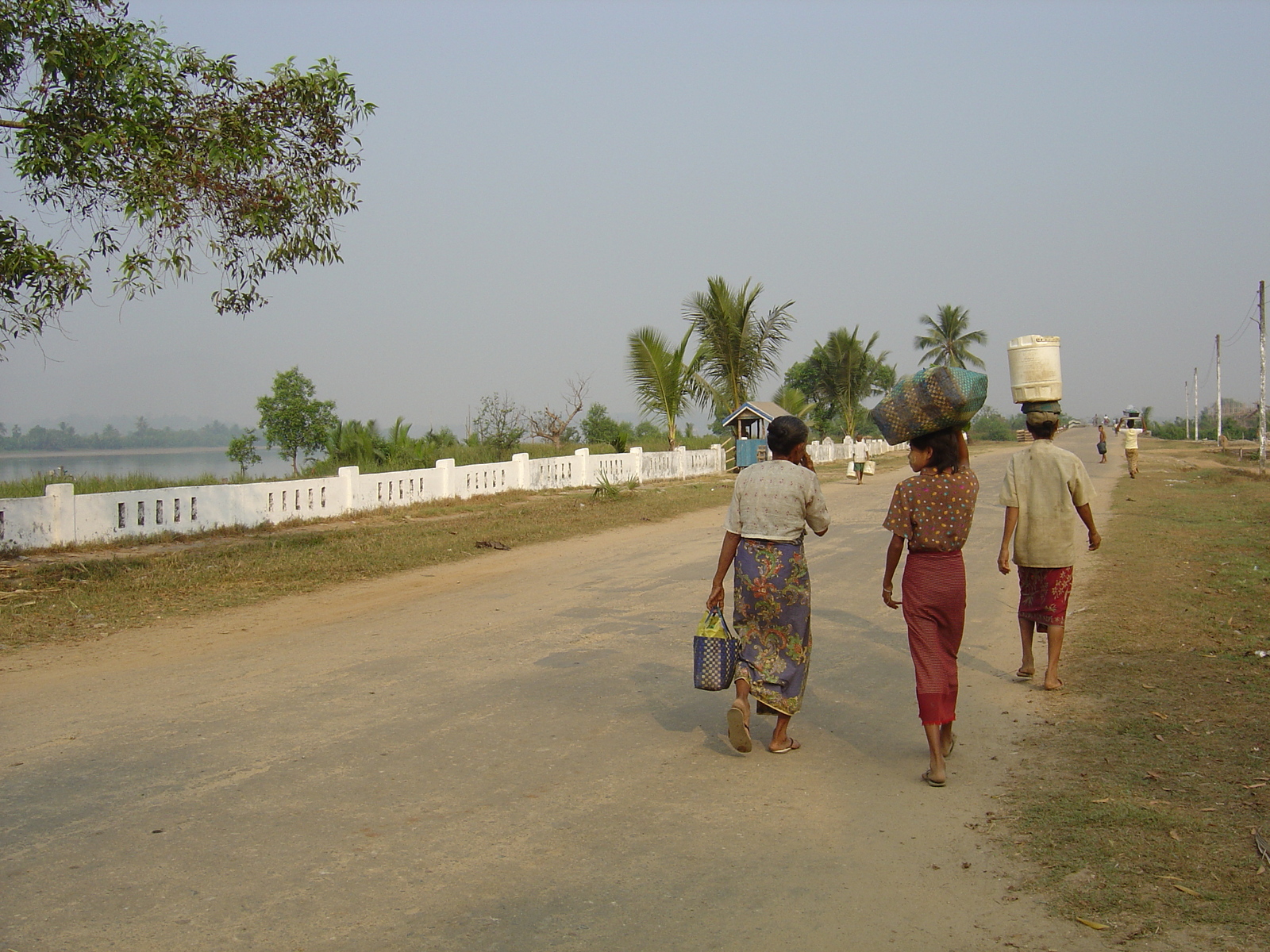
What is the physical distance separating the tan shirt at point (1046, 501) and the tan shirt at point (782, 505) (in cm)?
182

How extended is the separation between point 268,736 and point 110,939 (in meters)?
2.18

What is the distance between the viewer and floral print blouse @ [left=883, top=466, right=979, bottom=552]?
4.82 meters

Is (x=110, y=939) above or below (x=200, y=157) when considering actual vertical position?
below

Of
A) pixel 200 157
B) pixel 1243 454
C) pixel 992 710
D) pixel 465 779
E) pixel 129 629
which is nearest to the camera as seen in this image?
pixel 465 779

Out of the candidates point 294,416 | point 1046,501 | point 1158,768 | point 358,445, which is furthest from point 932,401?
point 294,416

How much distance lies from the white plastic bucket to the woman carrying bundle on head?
190 centimetres

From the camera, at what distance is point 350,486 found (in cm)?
1742

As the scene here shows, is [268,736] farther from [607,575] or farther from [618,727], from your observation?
[607,575]

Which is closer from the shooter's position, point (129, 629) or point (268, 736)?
point (268, 736)

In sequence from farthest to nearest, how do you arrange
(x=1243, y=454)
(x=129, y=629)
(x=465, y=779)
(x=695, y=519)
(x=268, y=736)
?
(x=1243, y=454) → (x=695, y=519) → (x=129, y=629) → (x=268, y=736) → (x=465, y=779)

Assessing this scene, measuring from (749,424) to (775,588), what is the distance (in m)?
27.5

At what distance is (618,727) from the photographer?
217 inches

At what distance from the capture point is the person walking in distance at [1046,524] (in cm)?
618

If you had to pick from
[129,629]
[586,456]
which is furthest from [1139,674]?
[586,456]
